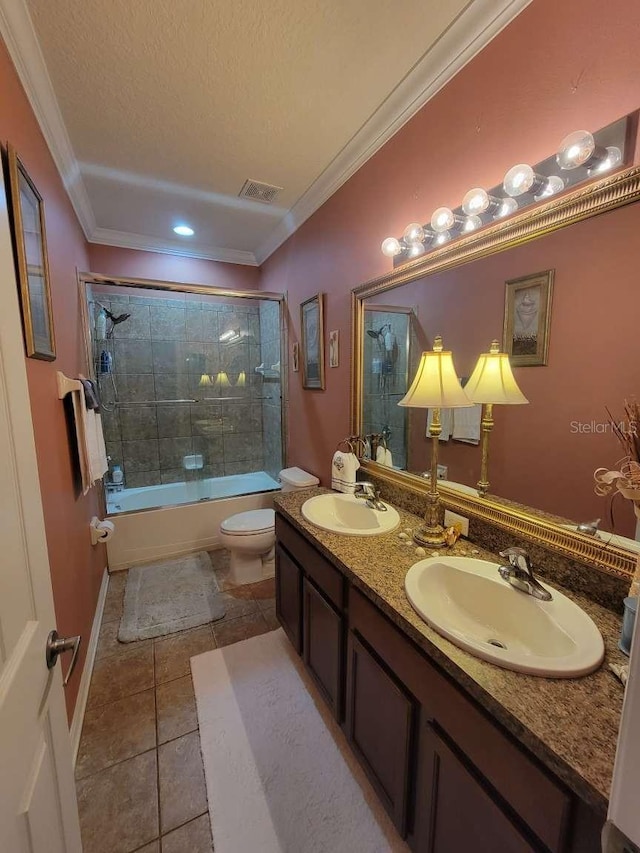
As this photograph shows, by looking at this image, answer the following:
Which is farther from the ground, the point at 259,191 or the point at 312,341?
the point at 259,191

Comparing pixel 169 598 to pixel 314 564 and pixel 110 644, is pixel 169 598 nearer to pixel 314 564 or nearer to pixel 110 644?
pixel 110 644

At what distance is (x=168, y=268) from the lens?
3.17 metres

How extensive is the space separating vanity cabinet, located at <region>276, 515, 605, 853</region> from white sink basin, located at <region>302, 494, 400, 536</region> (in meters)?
0.19

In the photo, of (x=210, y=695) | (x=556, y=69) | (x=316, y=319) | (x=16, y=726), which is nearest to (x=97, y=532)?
(x=210, y=695)

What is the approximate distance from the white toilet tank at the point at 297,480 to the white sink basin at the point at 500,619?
1.37 metres

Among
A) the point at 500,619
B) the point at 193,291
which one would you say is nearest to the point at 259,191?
the point at 193,291

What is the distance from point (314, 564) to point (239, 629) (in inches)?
38.7

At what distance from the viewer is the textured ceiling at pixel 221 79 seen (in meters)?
1.20

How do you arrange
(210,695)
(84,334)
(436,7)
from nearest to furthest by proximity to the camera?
(436,7) < (210,695) < (84,334)

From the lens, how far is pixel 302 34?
1.26 metres

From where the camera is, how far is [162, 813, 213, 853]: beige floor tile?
1.13 metres

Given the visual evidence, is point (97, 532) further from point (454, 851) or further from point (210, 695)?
point (454, 851)

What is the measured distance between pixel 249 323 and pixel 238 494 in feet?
5.87

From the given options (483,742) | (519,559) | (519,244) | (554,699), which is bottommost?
(483,742)
